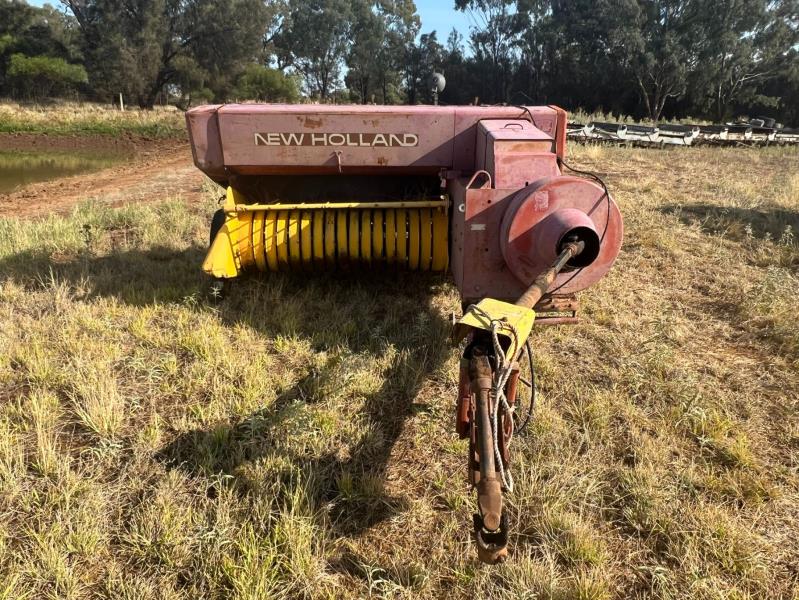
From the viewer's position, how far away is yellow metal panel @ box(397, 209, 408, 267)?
448 centimetres

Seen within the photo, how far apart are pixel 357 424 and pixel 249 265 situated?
2.02 m

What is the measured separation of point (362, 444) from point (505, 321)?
1333 mm

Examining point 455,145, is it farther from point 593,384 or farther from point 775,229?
point 775,229

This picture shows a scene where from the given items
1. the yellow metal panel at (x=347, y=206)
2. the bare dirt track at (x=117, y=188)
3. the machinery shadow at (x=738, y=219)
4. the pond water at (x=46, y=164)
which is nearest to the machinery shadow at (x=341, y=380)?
the yellow metal panel at (x=347, y=206)

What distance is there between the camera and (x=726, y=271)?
5.77m

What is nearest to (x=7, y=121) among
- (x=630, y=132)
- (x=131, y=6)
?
(x=131, y=6)

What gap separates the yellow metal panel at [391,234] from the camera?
450 centimetres

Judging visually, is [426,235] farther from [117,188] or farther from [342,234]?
[117,188]

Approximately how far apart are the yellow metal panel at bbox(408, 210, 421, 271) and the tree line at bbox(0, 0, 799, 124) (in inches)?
1316

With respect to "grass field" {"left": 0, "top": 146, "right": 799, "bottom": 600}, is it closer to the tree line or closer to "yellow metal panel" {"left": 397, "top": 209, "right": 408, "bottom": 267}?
"yellow metal panel" {"left": 397, "top": 209, "right": 408, "bottom": 267}

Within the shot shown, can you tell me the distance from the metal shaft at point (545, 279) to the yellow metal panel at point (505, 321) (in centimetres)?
17

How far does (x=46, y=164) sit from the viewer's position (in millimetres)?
17781

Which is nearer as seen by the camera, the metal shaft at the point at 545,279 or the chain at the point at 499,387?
the chain at the point at 499,387

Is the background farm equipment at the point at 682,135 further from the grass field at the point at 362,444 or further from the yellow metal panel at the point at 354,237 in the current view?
the yellow metal panel at the point at 354,237
